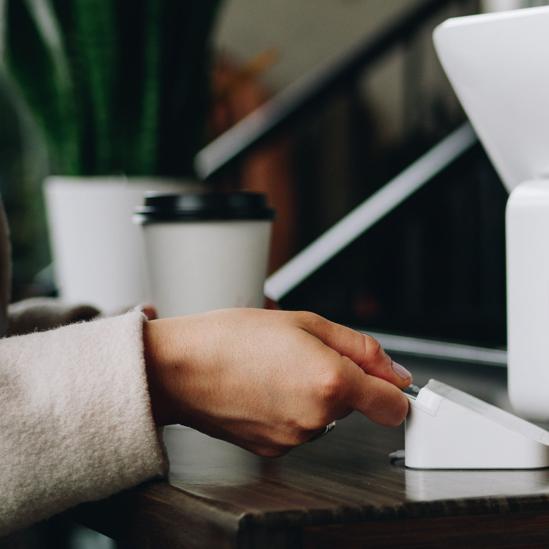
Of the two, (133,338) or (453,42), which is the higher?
(453,42)

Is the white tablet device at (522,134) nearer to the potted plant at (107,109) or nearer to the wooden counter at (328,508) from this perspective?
the wooden counter at (328,508)

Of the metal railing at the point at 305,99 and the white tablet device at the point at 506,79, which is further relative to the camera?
the metal railing at the point at 305,99

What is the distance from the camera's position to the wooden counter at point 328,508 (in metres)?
0.44

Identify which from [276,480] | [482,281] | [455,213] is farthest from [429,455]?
[455,213]

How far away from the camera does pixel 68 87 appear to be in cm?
165

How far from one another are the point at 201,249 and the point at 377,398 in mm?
293

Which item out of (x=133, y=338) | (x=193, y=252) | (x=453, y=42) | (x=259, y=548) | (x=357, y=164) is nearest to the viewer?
(x=259, y=548)

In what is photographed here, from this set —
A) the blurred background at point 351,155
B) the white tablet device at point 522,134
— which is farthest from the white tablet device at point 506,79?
the blurred background at point 351,155

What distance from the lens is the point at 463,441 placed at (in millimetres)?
543

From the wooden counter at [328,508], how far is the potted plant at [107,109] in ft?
3.15

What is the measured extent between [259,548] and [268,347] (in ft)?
0.41

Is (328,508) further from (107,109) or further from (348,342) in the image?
(107,109)

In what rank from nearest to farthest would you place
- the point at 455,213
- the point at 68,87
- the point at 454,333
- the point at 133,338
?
1. the point at 133,338
2. the point at 454,333
3. the point at 68,87
4. the point at 455,213

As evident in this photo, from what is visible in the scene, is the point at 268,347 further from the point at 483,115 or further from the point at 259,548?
the point at 483,115
